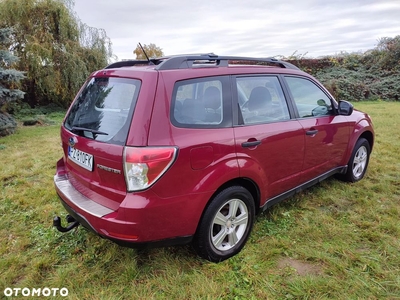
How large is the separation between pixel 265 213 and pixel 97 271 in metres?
1.79

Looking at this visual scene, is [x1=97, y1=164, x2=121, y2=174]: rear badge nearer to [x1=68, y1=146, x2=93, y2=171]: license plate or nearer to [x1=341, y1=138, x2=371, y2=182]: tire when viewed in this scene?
[x1=68, y1=146, x2=93, y2=171]: license plate

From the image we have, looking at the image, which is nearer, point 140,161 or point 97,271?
point 140,161

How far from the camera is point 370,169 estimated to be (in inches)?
174

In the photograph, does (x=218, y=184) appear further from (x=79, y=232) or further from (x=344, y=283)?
(x=79, y=232)

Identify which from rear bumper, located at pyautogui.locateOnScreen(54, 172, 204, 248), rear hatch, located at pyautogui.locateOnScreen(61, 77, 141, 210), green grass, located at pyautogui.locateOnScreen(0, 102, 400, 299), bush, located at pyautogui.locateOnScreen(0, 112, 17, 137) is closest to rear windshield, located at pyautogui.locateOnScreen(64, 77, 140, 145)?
rear hatch, located at pyautogui.locateOnScreen(61, 77, 141, 210)

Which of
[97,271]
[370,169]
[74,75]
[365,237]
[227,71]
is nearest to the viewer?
[97,271]

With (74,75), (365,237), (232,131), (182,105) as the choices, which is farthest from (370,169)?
(74,75)

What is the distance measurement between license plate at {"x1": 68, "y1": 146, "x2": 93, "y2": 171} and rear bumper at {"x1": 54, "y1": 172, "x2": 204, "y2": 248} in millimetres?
278

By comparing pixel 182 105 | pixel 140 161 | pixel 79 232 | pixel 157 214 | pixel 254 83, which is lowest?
pixel 79 232

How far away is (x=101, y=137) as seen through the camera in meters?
2.11

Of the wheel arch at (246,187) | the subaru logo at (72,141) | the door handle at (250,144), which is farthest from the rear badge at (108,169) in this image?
the door handle at (250,144)

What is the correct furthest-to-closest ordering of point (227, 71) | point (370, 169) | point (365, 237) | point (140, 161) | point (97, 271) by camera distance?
point (370, 169), point (365, 237), point (227, 71), point (97, 271), point (140, 161)

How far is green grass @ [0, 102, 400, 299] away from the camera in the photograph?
83.3 inches

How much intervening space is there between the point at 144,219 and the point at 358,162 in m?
3.32
